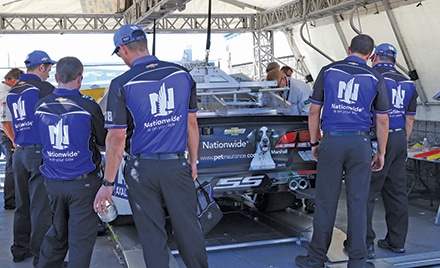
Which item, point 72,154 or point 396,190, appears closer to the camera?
point 72,154

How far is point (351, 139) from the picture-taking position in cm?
420

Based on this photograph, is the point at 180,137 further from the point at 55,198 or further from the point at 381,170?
the point at 381,170

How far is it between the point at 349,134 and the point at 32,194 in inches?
102

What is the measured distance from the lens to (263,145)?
5.00 meters

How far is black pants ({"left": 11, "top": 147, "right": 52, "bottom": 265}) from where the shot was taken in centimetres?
442

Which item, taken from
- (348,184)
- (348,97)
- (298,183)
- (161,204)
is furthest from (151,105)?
(298,183)

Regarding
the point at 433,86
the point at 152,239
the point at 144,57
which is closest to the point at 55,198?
the point at 152,239

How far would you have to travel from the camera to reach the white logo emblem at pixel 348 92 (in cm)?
419

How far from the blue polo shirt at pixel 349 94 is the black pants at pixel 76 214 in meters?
1.85

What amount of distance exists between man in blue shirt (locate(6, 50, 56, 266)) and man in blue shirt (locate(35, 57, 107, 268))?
0.74m

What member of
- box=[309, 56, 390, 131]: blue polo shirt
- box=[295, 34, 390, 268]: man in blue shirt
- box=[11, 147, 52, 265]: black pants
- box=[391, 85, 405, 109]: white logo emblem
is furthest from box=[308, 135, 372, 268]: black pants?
box=[11, 147, 52, 265]: black pants

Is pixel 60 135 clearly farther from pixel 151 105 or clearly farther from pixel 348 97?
pixel 348 97

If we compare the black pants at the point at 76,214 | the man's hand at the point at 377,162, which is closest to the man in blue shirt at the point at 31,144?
the black pants at the point at 76,214

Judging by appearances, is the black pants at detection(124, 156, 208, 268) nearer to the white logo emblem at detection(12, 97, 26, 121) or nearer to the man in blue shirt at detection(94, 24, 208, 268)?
the man in blue shirt at detection(94, 24, 208, 268)
